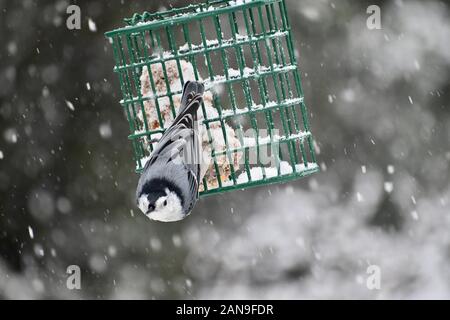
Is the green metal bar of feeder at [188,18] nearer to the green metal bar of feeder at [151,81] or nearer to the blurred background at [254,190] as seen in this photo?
the green metal bar of feeder at [151,81]

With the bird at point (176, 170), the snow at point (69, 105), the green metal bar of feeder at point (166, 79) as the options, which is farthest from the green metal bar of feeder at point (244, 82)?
the snow at point (69, 105)

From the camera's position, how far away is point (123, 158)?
898 cm

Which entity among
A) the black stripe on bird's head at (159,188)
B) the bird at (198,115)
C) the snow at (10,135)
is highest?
the snow at (10,135)

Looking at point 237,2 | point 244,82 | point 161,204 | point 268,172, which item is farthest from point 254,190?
point 161,204

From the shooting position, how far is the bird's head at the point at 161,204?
4.52 m

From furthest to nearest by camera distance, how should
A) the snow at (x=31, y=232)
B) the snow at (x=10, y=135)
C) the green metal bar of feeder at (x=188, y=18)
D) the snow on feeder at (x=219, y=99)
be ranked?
the snow at (x=31, y=232) → the snow at (x=10, y=135) → the snow on feeder at (x=219, y=99) → the green metal bar of feeder at (x=188, y=18)

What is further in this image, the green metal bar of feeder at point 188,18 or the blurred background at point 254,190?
the blurred background at point 254,190

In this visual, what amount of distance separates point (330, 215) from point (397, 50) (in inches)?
75.9

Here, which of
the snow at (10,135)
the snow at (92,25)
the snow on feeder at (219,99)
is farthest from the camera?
the snow at (10,135)

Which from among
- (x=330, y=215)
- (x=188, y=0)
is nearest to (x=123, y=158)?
(x=188, y=0)

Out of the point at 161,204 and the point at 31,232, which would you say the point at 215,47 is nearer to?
the point at 161,204

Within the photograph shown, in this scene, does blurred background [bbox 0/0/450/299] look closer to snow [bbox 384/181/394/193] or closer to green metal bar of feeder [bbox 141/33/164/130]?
snow [bbox 384/181/394/193]

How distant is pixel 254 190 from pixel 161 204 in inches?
202

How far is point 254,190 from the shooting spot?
9.62 meters
